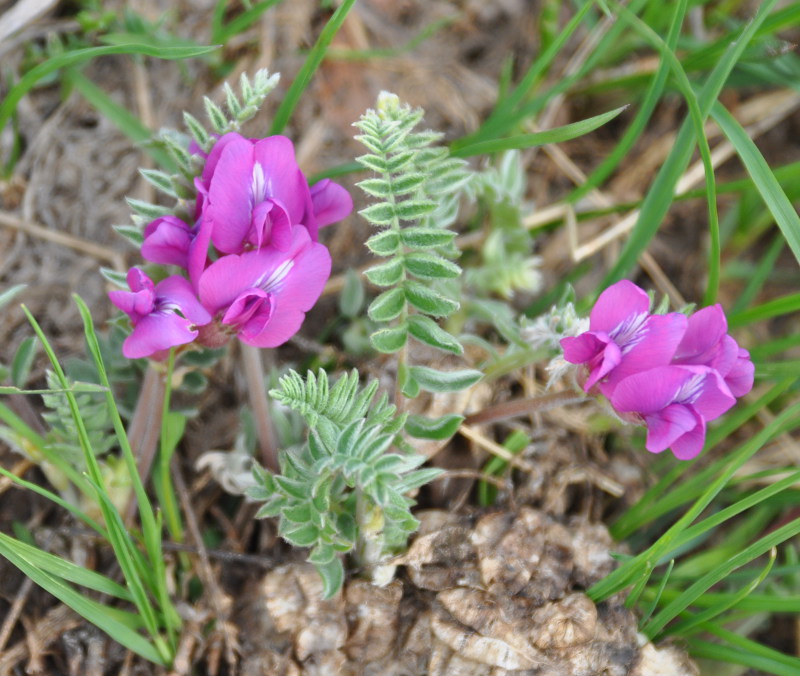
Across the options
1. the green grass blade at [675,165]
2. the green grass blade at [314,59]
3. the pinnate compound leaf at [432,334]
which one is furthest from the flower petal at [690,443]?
the green grass blade at [314,59]

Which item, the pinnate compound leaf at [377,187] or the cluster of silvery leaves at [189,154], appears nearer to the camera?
the pinnate compound leaf at [377,187]

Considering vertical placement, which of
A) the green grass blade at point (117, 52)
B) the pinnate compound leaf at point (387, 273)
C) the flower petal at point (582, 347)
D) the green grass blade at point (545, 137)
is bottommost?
the flower petal at point (582, 347)

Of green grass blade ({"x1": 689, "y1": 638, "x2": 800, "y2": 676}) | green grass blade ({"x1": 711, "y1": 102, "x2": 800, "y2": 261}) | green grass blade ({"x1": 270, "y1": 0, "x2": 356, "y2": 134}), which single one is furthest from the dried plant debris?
green grass blade ({"x1": 270, "y1": 0, "x2": 356, "y2": 134})

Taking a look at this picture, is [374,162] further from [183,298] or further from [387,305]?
[183,298]

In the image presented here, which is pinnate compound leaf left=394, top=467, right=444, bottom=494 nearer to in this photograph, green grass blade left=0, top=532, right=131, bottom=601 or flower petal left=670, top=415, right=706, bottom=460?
flower petal left=670, top=415, right=706, bottom=460

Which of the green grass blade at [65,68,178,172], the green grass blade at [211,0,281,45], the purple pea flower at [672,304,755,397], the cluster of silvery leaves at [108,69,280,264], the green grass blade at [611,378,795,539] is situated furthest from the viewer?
the green grass blade at [65,68,178,172]

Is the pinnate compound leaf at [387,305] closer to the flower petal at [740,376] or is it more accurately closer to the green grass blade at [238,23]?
the flower petal at [740,376]

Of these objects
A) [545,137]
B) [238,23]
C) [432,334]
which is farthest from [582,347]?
[238,23]
